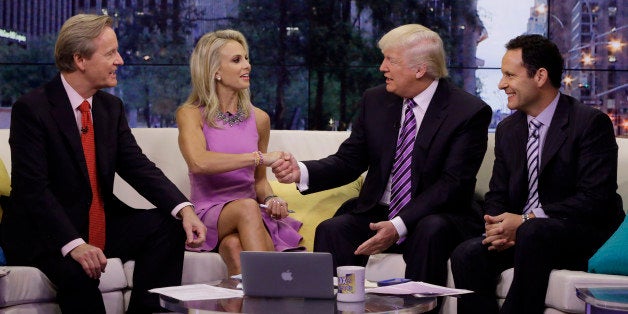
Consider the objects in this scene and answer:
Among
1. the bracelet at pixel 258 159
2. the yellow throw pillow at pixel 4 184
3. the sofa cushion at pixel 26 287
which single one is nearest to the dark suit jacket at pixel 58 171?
the sofa cushion at pixel 26 287

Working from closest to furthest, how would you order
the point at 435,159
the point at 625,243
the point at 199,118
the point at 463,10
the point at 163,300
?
the point at 163,300, the point at 625,243, the point at 435,159, the point at 199,118, the point at 463,10

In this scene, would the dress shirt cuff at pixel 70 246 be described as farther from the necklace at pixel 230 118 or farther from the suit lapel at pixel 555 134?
the suit lapel at pixel 555 134

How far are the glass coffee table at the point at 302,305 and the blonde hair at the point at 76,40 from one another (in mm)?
1333

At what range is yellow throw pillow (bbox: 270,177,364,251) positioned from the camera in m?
4.29

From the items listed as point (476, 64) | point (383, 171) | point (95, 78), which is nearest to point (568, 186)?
point (383, 171)

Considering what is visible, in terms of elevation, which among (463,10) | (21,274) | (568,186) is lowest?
(21,274)

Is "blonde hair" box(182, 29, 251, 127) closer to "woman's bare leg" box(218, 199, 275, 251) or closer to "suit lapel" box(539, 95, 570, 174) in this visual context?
"woman's bare leg" box(218, 199, 275, 251)

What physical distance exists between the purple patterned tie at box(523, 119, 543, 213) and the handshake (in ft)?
3.07

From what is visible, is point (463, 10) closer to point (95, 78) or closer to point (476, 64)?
point (476, 64)

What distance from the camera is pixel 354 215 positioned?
4.01 m

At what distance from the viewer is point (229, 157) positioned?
4098 millimetres

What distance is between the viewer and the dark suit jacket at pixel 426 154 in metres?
3.87

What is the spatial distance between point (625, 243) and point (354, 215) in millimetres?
1149

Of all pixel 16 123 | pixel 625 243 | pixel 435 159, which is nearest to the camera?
pixel 625 243
